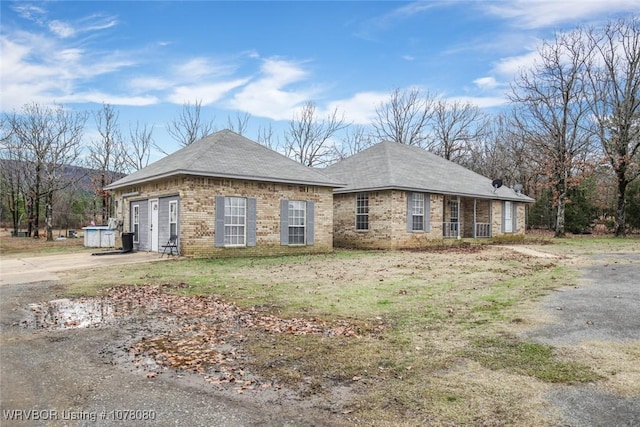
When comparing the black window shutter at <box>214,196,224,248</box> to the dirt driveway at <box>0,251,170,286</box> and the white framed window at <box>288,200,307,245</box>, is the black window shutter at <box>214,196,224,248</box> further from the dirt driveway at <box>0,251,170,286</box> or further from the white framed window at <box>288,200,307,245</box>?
the white framed window at <box>288,200,307,245</box>

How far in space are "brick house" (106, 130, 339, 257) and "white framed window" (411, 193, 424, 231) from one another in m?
4.44

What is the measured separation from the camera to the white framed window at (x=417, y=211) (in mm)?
21250

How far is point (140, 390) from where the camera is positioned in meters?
4.01

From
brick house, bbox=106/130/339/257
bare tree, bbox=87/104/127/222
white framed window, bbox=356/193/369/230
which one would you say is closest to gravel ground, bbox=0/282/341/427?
brick house, bbox=106/130/339/257

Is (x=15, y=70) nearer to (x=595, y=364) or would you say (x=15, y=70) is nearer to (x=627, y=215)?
(x=595, y=364)

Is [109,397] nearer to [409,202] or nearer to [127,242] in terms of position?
[127,242]

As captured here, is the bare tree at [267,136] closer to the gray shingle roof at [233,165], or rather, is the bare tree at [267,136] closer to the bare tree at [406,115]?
the bare tree at [406,115]

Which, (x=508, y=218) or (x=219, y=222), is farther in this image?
(x=508, y=218)

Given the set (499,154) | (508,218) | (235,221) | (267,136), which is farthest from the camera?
(267,136)

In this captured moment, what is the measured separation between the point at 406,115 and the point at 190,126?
70.9ft

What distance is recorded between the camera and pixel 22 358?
4930 mm

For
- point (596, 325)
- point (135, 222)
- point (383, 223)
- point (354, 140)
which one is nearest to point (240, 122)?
point (354, 140)

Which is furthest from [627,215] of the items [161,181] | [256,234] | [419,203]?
[161,181]

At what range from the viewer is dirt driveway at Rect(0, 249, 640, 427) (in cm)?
342
